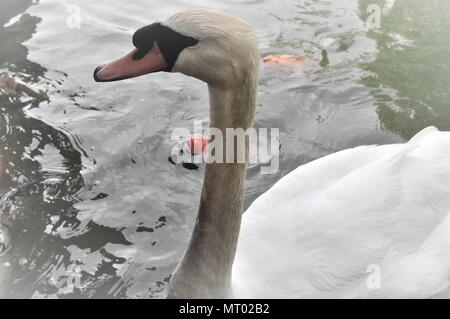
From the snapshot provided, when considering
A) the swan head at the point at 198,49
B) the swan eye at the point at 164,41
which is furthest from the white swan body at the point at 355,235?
the swan eye at the point at 164,41

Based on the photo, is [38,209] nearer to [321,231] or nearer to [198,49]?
[321,231]

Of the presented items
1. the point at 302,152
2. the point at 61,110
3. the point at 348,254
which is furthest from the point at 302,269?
the point at 61,110

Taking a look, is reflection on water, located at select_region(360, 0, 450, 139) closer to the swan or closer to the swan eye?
the swan

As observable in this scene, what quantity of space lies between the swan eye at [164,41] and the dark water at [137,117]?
5.36ft

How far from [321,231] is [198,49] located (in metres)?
1.23

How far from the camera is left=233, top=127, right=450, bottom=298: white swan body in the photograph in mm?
3141

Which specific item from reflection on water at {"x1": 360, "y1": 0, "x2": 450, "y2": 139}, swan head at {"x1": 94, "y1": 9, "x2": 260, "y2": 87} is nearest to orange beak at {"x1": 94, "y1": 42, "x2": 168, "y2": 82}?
swan head at {"x1": 94, "y1": 9, "x2": 260, "y2": 87}

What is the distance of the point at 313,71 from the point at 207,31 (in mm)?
3678

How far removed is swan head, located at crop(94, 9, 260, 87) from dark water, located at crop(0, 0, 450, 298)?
5.21ft

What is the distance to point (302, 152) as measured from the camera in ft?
16.3

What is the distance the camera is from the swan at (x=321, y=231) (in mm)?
3014

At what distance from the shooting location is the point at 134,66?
2621 millimetres

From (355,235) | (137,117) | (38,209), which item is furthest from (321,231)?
(137,117)

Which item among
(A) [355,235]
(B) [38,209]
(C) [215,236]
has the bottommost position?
(B) [38,209]
